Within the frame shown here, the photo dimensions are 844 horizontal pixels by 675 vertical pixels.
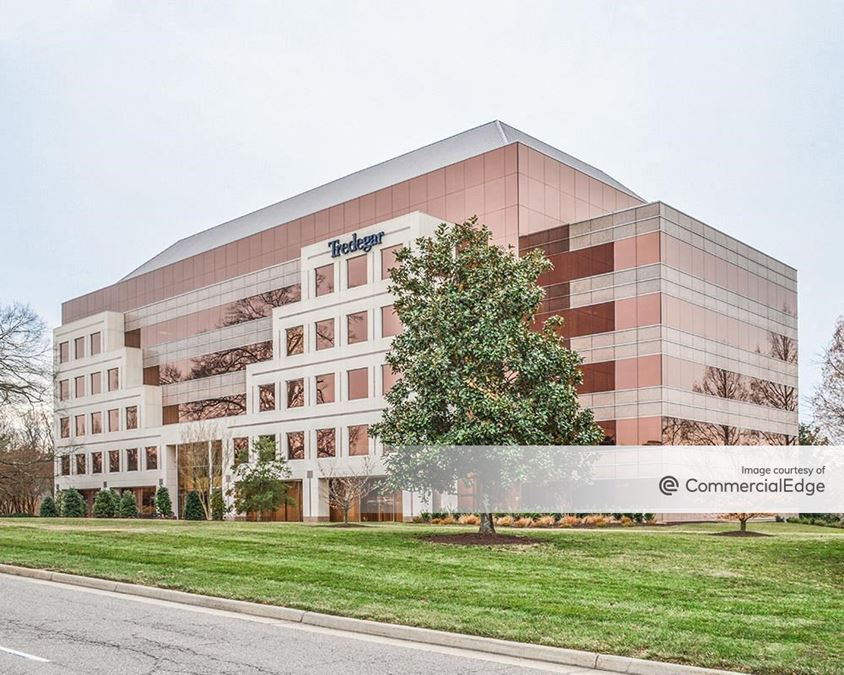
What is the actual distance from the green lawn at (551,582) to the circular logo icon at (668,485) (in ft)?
54.3

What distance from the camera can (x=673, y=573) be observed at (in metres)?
19.3

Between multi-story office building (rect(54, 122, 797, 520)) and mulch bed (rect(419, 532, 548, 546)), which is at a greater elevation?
multi-story office building (rect(54, 122, 797, 520))

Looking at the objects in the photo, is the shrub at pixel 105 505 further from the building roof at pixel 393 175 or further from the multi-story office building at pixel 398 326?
the building roof at pixel 393 175

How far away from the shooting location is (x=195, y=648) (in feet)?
36.9

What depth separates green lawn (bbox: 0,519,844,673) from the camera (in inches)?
459

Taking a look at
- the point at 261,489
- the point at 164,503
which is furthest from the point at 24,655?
the point at 164,503

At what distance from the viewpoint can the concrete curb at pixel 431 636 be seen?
408 inches

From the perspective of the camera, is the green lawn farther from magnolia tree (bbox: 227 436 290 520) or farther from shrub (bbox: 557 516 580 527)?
magnolia tree (bbox: 227 436 290 520)

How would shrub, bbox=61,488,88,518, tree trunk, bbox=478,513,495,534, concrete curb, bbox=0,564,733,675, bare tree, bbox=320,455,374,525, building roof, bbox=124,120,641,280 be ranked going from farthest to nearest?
shrub, bbox=61,488,88,518 → building roof, bbox=124,120,641,280 → bare tree, bbox=320,455,374,525 → tree trunk, bbox=478,513,495,534 → concrete curb, bbox=0,564,733,675

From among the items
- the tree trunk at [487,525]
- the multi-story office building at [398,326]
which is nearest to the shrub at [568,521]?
the multi-story office building at [398,326]

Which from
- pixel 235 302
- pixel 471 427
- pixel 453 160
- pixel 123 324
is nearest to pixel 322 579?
pixel 471 427

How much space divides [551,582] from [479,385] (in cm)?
1076

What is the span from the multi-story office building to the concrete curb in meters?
31.6

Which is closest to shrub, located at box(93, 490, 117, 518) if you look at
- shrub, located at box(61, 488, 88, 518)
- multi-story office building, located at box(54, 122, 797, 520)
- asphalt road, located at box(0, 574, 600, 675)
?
multi-story office building, located at box(54, 122, 797, 520)
